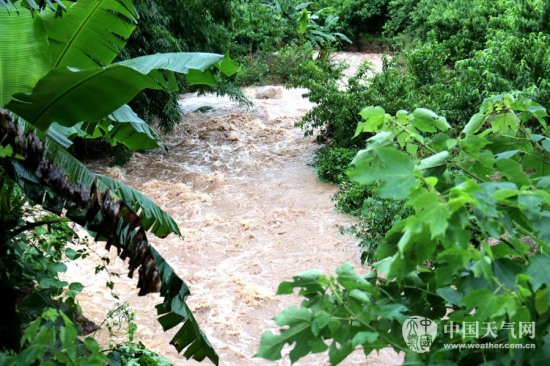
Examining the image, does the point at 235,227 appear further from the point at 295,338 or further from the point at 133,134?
the point at 295,338

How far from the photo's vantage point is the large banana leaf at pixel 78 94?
135 inches

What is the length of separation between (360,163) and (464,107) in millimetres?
8366

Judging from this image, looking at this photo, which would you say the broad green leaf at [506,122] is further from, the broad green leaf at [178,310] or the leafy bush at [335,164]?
the leafy bush at [335,164]

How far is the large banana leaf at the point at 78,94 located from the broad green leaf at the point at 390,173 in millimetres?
2246

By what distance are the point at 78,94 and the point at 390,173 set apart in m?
2.57

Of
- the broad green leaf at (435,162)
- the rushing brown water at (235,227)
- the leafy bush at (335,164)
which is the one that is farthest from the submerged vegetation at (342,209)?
the leafy bush at (335,164)

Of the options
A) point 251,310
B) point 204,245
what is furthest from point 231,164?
point 251,310

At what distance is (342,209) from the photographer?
30.7 feet

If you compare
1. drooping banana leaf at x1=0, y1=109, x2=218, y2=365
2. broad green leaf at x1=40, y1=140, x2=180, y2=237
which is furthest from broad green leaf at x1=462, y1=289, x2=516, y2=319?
broad green leaf at x1=40, y1=140, x2=180, y2=237

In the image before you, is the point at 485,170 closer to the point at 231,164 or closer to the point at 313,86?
the point at 313,86

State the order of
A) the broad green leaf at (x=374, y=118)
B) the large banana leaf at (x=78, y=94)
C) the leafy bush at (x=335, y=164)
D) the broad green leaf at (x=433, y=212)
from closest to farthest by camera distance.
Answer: the broad green leaf at (x=433, y=212)
the broad green leaf at (x=374, y=118)
the large banana leaf at (x=78, y=94)
the leafy bush at (x=335, y=164)

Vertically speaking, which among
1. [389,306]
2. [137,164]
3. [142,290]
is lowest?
[137,164]

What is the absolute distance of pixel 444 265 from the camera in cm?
146

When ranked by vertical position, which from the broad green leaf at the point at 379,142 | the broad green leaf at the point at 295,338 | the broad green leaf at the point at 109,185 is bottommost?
the broad green leaf at the point at 109,185
